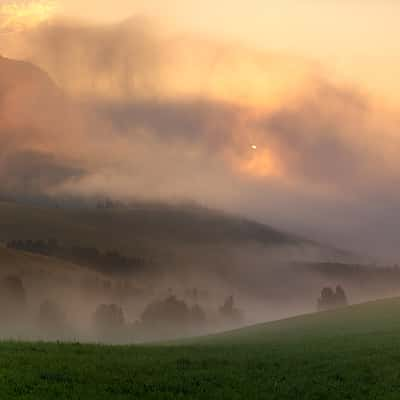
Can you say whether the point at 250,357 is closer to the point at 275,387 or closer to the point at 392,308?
the point at 275,387

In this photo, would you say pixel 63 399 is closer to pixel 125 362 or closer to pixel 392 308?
pixel 125 362

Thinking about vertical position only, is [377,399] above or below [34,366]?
below

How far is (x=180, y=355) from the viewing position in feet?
152

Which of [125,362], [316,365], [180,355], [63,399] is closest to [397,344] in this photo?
[316,365]

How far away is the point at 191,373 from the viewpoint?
125ft

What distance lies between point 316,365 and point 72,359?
1598 centimetres

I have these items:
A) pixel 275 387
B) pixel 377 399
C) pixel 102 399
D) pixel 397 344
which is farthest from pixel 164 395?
pixel 397 344

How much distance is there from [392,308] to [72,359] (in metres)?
89.8

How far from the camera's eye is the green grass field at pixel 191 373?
105ft

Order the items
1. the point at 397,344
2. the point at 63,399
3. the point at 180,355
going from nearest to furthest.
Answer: the point at 63,399
the point at 180,355
the point at 397,344

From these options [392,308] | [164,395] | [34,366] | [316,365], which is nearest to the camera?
[164,395]

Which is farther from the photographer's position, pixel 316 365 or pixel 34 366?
pixel 316 365

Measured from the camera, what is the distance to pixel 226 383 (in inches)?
1433

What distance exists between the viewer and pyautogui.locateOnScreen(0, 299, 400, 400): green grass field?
3203 cm
